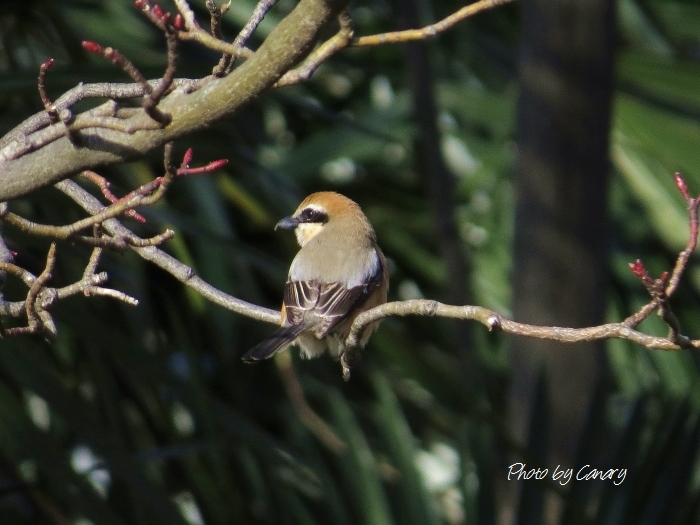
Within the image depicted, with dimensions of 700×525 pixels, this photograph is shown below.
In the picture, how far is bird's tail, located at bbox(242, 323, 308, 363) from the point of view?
2736 mm

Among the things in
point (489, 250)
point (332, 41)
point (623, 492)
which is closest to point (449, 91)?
point (489, 250)

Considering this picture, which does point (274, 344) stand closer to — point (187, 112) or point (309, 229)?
point (309, 229)

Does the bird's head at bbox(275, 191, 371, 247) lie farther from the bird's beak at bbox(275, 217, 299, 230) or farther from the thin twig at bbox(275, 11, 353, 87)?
the thin twig at bbox(275, 11, 353, 87)

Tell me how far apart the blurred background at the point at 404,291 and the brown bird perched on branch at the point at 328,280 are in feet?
0.74

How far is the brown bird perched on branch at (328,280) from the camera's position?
3.05 meters

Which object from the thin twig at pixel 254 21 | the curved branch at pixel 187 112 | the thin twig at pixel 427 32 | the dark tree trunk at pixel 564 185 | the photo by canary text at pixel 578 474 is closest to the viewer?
the curved branch at pixel 187 112

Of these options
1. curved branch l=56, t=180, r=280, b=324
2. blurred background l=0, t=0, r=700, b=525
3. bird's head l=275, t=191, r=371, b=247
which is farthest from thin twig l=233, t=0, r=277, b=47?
bird's head l=275, t=191, r=371, b=247

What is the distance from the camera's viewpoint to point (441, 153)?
4.35 metres

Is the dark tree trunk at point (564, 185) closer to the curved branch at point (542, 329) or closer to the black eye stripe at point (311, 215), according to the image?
→ the black eye stripe at point (311, 215)

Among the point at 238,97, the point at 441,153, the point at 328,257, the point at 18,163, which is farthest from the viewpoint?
the point at 441,153

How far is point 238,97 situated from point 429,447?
4093 mm

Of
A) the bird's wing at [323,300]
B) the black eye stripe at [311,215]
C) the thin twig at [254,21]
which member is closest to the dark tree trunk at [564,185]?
the black eye stripe at [311,215]

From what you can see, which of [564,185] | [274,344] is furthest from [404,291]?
[274,344]

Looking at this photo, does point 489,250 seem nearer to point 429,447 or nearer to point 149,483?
point 429,447
